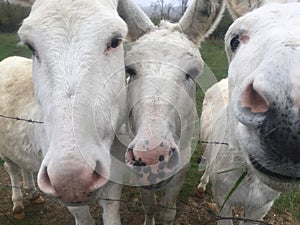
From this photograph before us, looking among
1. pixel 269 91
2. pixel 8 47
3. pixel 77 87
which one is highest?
pixel 269 91

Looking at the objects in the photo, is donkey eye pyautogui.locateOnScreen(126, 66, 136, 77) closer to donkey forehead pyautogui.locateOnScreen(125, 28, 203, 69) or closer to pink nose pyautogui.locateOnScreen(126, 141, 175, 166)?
donkey forehead pyautogui.locateOnScreen(125, 28, 203, 69)

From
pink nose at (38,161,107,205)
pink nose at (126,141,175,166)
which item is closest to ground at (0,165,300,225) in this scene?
pink nose at (126,141,175,166)

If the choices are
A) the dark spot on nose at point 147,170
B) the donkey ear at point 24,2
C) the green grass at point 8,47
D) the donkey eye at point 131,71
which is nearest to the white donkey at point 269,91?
the dark spot on nose at point 147,170

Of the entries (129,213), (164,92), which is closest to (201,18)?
(164,92)

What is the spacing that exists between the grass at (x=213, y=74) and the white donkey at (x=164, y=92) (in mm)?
610

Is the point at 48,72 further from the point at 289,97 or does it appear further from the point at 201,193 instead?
the point at 201,193

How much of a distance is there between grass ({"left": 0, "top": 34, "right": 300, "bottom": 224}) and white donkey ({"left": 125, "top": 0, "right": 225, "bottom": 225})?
2.00 feet

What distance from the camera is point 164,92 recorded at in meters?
2.66

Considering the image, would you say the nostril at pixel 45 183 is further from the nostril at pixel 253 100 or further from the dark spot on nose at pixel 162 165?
the nostril at pixel 253 100

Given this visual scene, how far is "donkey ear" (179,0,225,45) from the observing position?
3.19 m

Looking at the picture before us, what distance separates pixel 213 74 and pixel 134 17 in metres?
1.01

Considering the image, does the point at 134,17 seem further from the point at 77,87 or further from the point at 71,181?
the point at 71,181

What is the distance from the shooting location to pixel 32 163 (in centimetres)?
390

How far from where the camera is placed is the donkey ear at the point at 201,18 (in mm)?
3190
